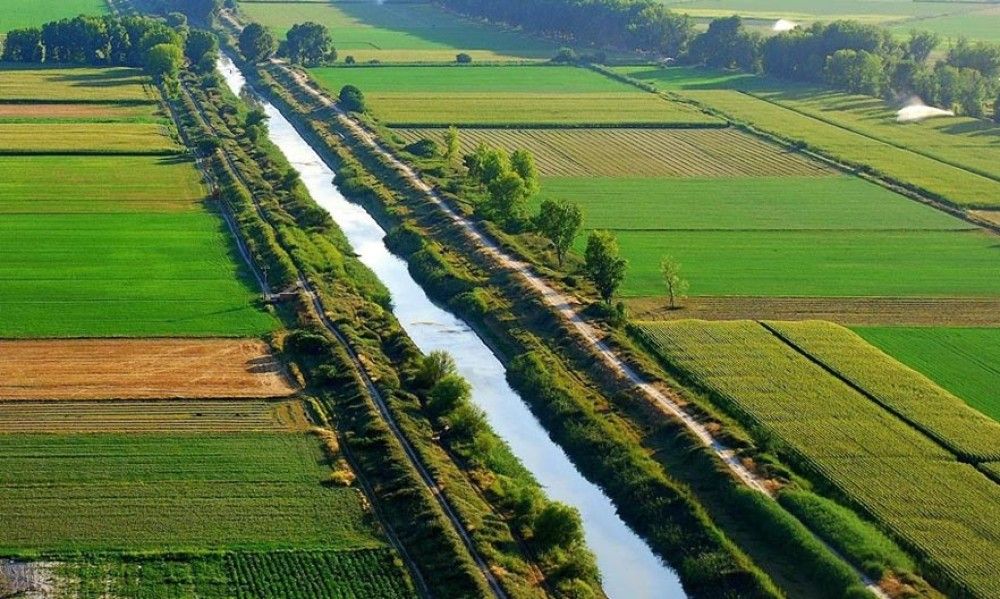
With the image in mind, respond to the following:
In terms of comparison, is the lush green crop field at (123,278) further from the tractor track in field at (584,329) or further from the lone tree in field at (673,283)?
the lone tree in field at (673,283)

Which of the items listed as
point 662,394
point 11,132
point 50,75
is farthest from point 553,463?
point 50,75

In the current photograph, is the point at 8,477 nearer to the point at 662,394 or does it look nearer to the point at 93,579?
the point at 93,579

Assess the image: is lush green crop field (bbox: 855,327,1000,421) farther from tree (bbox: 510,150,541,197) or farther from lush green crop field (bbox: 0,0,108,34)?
lush green crop field (bbox: 0,0,108,34)

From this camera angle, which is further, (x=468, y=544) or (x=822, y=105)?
(x=822, y=105)

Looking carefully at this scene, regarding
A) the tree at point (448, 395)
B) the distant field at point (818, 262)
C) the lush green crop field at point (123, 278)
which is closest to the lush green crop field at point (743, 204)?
the distant field at point (818, 262)

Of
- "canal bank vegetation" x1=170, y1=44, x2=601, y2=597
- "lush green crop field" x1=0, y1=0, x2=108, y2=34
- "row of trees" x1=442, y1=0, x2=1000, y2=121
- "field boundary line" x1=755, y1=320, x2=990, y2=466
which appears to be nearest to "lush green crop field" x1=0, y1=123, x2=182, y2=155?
"canal bank vegetation" x1=170, y1=44, x2=601, y2=597

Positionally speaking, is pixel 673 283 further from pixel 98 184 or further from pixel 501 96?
pixel 501 96
